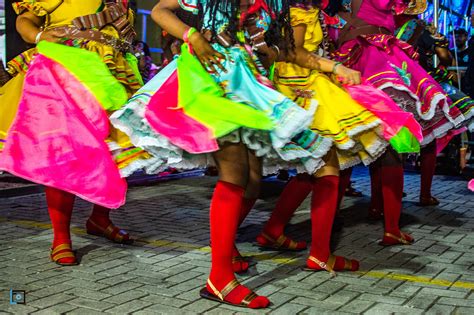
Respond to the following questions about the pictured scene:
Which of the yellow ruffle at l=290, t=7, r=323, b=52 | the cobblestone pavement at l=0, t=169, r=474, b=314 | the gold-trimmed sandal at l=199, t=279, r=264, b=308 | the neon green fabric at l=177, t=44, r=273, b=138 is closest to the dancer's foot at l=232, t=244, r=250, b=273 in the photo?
the cobblestone pavement at l=0, t=169, r=474, b=314

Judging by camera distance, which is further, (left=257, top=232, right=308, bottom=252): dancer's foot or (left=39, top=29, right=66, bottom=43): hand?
(left=257, top=232, right=308, bottom=252): dancer's foot

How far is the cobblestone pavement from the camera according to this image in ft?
10.8

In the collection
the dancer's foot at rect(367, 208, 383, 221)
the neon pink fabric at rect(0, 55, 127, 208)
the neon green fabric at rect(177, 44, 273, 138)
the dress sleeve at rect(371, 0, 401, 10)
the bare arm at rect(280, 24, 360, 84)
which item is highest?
the dress sleeve at rect(371, 0, 401, 10)

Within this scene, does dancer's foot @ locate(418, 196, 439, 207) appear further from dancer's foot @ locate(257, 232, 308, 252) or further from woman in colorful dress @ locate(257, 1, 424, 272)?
woman in colorful dress @ locate(257, 1, 424, 272)

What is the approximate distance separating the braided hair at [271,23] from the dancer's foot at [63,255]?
5.56 feet

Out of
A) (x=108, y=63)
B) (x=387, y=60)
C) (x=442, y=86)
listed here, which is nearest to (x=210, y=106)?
(x=108, y=63)

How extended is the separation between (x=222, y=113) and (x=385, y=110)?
133 centimetres

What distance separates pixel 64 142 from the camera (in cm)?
384

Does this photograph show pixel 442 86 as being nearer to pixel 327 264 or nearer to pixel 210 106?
pixel 327 264

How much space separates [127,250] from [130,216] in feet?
4.41

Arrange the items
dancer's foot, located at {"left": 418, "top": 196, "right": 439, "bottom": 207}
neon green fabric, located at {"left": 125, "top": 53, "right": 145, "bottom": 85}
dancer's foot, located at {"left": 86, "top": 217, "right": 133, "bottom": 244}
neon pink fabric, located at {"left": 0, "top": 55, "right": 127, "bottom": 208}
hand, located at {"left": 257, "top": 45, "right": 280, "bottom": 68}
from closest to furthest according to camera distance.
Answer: hand, located at {"left": 257, "top": 45, "right": 280, "bottom": 68}
neon pink fabric, located at {"left": 0, "top": 55, "right": 127, "bottom": 208}
neon green fabric, located at {"left": 125, "top": 53, "right": 145, "bottom": 85}
dancer's foot, located at {"left": 86, "top": 217, "right": 133, "bottom": 244}
dancer's foot, located at {"left": 418, "top": 196, "right": 439, "bottom": 207}

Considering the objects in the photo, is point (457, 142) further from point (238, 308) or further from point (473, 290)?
point (238, 308)

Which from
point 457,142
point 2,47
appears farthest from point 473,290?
point 2,47

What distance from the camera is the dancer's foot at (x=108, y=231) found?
4613 millimetres
